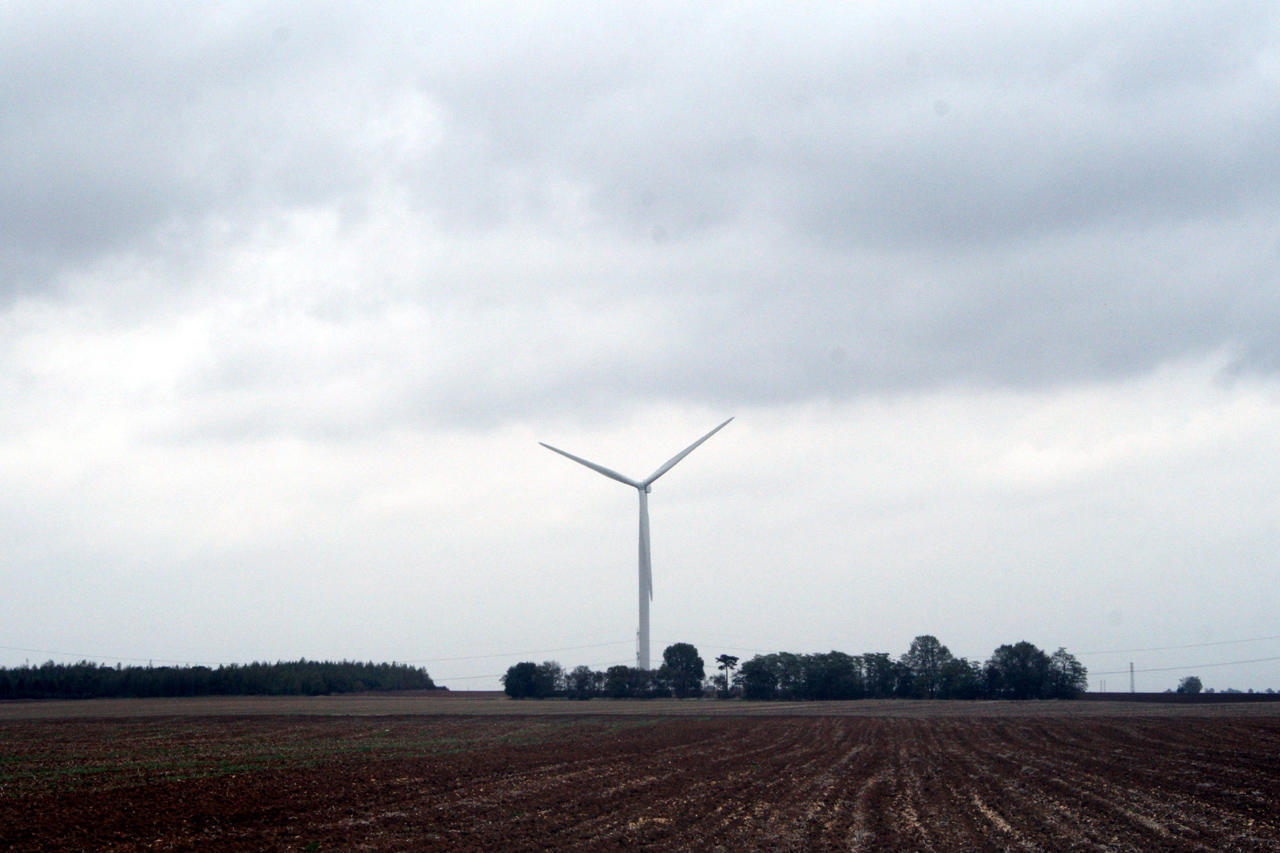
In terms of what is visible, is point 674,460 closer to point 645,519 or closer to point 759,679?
point 645,519

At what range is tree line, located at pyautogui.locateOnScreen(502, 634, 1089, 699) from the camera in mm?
152500

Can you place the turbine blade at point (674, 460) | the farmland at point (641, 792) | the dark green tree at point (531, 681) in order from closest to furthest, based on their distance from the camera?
the farmland at point (641, 792), the turbine blade at point (674, 460), the dark green tree at point (531, 681)

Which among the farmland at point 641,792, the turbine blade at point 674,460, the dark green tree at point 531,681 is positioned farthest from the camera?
the dark green tree at point 531,681

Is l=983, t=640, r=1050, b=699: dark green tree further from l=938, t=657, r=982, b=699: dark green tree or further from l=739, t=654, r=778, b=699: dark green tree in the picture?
l=739, t=654, r=778, b=699: dark green tree

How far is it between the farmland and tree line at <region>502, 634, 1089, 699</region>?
341 ft

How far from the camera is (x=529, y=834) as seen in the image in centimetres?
2106

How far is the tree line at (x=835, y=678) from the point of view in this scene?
152500 millimetres

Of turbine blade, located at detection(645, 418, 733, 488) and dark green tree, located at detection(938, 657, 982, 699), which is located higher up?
turbine blade, located at detection(645, 418, 733, 488)

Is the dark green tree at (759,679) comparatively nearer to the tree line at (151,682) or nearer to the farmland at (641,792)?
the tree line at (151,682)

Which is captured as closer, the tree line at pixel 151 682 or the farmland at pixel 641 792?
the farmland at pixel 641 792

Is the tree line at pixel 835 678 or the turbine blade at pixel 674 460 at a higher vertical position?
the turbine blade at pixel 674 460

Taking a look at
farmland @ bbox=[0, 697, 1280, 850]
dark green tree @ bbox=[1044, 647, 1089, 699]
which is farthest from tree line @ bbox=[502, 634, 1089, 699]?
farmland @ bbox=[0, 697, 1280, 850]

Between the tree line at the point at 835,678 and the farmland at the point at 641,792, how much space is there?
341ft

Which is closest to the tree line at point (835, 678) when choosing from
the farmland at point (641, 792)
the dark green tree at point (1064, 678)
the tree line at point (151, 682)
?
the dark green tree at point (1064, 678)
